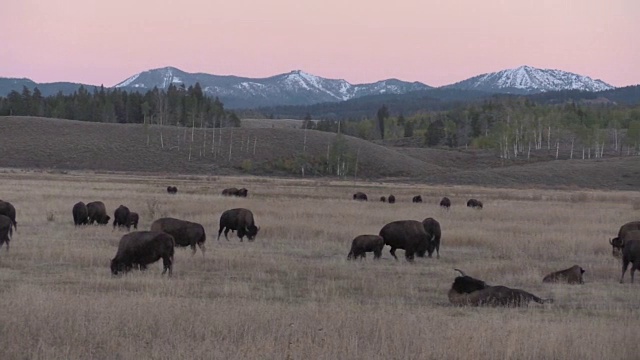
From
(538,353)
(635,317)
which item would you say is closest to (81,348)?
(538,353)

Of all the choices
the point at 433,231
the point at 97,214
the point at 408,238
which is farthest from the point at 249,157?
the point at 408,238

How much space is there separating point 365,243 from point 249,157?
97310mm

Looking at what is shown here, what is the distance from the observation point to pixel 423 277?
18.0 m

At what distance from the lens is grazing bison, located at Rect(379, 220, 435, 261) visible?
21609 mm

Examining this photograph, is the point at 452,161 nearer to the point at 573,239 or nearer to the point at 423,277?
the point at 573,239

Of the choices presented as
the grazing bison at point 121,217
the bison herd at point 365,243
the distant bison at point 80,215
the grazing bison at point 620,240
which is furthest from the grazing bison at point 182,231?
the grazing bison at point 620,240

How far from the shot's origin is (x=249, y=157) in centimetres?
11762

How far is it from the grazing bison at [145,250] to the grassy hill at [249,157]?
75.5m

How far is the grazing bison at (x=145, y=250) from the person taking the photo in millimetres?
17203

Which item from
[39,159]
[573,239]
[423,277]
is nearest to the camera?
[423,277]

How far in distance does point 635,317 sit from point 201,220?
20318mm

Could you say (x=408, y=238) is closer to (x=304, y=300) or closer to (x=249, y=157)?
(x=304, y=300)

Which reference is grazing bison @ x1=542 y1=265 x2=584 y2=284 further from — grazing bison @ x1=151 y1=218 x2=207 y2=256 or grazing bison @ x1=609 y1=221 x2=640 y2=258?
grazing bison @ x1=151 y1=218 x2=207 y2=256

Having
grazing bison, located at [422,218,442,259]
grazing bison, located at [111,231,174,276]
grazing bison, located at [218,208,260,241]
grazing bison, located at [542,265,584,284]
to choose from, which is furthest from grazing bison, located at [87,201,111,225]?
grazing bison, located at [542,265,584,284]
